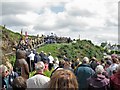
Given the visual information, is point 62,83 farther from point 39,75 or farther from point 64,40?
point 64,40

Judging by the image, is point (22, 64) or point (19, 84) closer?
point (19, 84)

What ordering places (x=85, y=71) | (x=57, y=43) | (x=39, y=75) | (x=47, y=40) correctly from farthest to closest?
1. (x=57, y=43)
2. (x=47, y=40)
3. (x=85, y=71)
4. (x=39, y=75)

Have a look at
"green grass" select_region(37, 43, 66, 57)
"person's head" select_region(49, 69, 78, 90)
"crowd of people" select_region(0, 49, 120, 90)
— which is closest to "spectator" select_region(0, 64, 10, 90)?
"crowd of people" select_region(0, 49, 120, 90)

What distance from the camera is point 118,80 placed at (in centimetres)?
770

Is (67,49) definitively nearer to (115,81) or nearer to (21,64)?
(21,64)

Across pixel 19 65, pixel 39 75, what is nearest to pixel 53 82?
pixel 39 75

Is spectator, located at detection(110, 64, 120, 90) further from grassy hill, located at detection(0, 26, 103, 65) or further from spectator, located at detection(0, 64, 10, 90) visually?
grassy hill, located at detection(0, 26, 103, 65)

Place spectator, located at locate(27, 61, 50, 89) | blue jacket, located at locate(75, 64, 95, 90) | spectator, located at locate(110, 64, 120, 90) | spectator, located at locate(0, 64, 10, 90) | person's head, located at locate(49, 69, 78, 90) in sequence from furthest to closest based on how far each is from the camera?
blue jacket, located at locate(75, 64, 95, 90), spectator, located at locate(0, 64, 10, 90), spectator, located at locate(110, 64, 120, 90), spectator, located at locate(27, 61, 50, 89), person's head, located at locate(49, 69, 78, 90)

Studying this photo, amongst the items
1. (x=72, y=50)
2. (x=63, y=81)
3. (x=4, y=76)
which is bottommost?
(x=72, y=50)

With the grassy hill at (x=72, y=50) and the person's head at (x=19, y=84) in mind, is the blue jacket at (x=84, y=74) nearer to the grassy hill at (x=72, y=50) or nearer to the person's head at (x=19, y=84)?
the person's head at (x=19, y=84)

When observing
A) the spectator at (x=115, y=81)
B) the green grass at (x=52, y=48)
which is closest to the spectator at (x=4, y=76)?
the spectator at (x=115, y=81)

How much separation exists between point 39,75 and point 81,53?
46.8m

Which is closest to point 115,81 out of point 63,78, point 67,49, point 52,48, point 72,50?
point 63,78

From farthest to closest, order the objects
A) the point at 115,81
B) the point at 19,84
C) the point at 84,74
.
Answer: the point at 84,74
the point at 115,81
the point at 19,84
